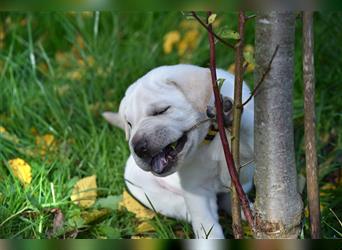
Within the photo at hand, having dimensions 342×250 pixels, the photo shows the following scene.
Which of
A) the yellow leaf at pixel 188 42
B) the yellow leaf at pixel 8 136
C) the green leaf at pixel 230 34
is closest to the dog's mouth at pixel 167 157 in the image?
the green leaf at pixel 230 34

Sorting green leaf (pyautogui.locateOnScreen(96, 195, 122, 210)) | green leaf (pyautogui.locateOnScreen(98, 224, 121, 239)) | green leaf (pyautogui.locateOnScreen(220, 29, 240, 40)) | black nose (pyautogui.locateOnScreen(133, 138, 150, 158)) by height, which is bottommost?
green leaf (pyautogui.locateOnScreen(98, 224, 121, 239))

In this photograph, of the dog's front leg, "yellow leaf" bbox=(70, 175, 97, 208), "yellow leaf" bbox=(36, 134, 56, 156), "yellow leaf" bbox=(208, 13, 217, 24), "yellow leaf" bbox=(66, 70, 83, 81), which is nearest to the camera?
"yellow leaf" bbox=(208, 13, 217, 24)

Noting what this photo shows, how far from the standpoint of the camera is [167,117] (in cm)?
254

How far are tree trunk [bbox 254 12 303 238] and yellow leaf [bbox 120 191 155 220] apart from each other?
811 mm

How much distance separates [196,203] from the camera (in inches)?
110

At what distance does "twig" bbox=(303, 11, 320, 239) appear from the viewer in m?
2.22

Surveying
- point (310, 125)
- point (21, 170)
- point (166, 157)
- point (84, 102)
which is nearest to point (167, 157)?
point (166, 157)

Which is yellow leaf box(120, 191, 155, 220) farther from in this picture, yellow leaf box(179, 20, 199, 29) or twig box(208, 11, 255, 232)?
yellow leaf box(179, 20, 199, 29)

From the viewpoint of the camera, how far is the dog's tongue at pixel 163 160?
2553mm

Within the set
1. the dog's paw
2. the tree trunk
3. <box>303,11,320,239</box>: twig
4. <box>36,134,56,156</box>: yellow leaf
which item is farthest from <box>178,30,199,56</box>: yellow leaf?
the tree trunk

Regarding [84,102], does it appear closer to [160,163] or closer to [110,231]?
[110,231]

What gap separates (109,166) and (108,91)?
60 cm

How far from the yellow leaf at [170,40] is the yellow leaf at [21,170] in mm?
1279

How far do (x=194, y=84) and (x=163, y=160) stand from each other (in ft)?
0.92
